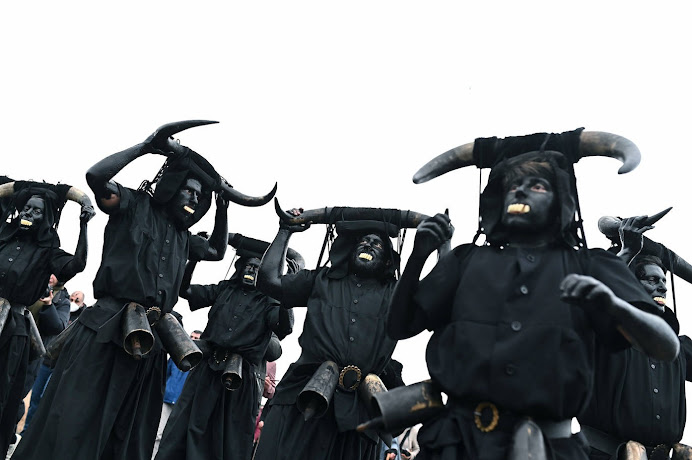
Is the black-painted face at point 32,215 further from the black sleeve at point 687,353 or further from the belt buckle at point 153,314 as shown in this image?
the black sleeve at point 687,353

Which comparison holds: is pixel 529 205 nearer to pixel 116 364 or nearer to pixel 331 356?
pixel 331 356

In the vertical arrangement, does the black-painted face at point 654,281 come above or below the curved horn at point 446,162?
below

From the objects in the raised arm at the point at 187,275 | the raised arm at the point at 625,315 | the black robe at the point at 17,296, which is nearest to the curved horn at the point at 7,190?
the black robe at the point at 17,296

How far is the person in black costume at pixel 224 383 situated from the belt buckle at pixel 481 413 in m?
4.43

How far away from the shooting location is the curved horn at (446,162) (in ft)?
11.2

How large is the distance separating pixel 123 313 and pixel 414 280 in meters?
2.90

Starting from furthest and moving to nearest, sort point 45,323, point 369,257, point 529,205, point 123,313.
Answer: point 45,323
point 369,257
point 123,313
point 529,205

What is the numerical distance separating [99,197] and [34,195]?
5.44 feet

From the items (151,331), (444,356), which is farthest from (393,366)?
(444,356)

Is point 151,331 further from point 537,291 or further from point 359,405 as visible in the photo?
point 537,291

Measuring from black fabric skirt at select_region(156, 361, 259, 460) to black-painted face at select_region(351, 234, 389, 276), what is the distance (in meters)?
2.35

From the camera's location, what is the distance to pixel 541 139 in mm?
3354

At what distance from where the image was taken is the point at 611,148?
3172mm

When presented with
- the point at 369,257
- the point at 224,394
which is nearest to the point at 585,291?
the point at 369,257
